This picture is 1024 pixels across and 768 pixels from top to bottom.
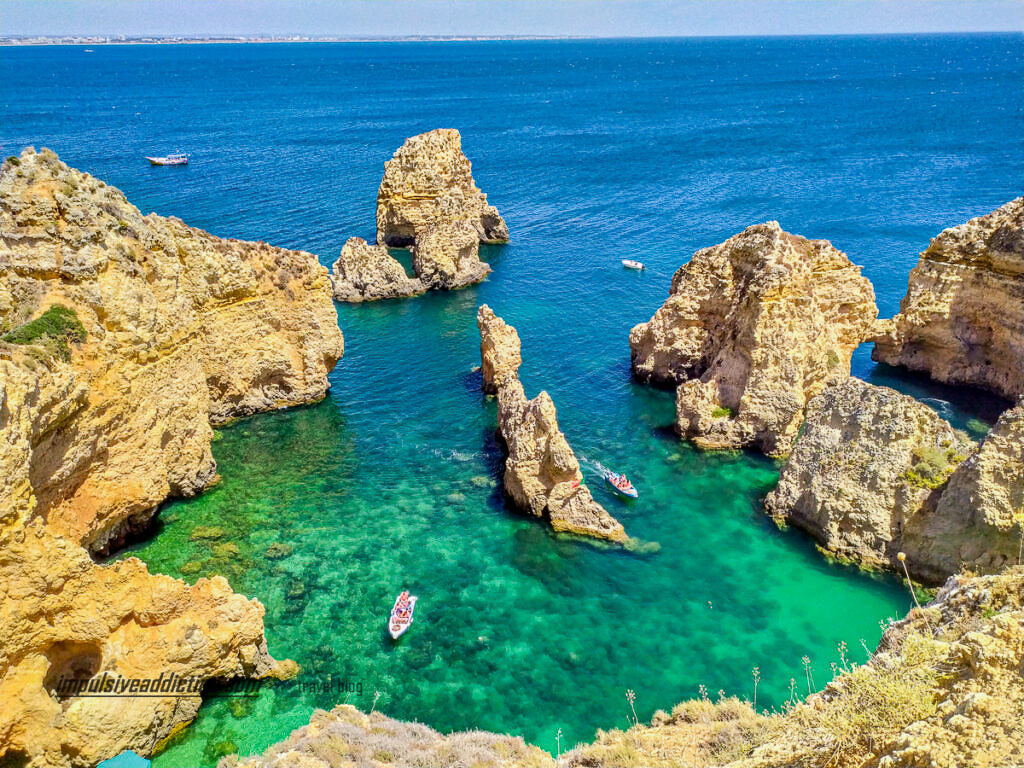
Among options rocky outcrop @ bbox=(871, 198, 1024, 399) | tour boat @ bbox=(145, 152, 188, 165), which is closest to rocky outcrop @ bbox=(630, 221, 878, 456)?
rocky outcrop @ bbox=(871, 198, 1024, 399)

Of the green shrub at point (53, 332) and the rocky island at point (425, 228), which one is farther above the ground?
the green shrub at point (53, 332)

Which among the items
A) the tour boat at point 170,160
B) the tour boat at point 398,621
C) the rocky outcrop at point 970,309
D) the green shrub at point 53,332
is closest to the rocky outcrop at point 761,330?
the rocky outcrop at point 970,309

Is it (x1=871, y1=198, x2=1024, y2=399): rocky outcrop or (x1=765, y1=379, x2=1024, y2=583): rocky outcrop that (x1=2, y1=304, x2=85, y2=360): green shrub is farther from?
(x1=871, y1=198, x2=1024, y2=399): rocky outcrop

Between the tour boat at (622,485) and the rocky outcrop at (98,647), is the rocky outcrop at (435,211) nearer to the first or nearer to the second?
the tour boat at (622,485)

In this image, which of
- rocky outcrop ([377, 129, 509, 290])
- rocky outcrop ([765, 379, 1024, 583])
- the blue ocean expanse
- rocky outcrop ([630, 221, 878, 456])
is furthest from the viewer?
rocky outcrop ([377, 129, 509, 290])

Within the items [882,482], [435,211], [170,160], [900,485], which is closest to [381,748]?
[882,482]

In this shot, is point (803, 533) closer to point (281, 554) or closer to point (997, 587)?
point (997, 587)

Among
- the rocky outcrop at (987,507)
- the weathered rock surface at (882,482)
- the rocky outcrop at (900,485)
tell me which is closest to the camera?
the rocky outcrop at (987,507)
